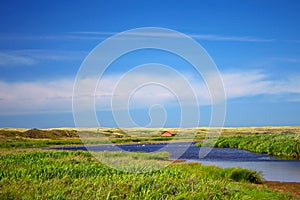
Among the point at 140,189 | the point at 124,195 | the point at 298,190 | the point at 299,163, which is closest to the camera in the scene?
the point at 124,195

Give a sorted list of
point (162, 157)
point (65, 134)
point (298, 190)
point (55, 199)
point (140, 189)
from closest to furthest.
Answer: point (55, 199)
point (140, 189)
point (298, 190)
point (162, 157)
point (65, 134)

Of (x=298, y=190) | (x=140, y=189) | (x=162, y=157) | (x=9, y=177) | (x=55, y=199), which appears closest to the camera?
(x=55, y=199)

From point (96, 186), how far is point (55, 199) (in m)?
2.13

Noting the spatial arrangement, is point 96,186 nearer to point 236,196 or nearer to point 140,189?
point 140,189

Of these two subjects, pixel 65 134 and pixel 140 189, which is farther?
pixel 65 134

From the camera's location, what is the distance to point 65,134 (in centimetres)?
9900

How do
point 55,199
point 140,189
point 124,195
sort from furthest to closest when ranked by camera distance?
point 140,189
point 124,195
point 55,199

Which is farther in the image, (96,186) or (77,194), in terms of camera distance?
(96,186)

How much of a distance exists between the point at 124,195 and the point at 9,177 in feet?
19.4

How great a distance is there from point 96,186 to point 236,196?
4.63 m

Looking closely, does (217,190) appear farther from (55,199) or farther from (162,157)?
(162,157)

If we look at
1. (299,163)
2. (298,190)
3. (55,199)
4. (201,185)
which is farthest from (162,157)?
(55,199)

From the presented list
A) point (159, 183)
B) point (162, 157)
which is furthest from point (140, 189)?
point (162, 157)

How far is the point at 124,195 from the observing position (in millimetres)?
12391
